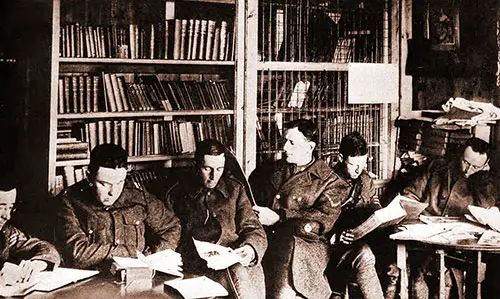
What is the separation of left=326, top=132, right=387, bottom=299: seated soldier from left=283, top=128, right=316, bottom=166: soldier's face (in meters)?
0.22

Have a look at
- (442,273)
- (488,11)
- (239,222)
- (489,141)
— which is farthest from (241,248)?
(488,11)

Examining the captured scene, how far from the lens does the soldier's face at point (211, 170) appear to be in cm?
333

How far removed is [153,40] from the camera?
3.36 m

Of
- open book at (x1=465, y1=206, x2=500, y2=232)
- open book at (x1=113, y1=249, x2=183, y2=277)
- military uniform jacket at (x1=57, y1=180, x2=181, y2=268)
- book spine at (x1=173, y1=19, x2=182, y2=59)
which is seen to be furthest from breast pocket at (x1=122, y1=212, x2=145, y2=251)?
open book at (x1=465, y1=206, x2=500, y2=232)

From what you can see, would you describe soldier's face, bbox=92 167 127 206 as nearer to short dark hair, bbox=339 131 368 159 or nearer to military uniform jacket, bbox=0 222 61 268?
military uniform jacket, bbox=0 222 61 268

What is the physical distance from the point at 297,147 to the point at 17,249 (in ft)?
5.54

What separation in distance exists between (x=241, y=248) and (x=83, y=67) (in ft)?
4.15

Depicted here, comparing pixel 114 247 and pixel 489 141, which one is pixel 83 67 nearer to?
pixel 114 247

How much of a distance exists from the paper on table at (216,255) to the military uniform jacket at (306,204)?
0.45 m

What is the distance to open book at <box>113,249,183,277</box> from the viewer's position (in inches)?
94.9

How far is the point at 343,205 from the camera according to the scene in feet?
12.0

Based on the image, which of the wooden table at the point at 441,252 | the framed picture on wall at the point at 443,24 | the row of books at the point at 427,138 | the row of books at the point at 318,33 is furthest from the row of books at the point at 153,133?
the framed picture on wall at the point at 443,24

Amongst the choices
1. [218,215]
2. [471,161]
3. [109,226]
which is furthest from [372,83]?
[109,226]

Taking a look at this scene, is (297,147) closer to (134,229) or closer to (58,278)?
(134,229)
